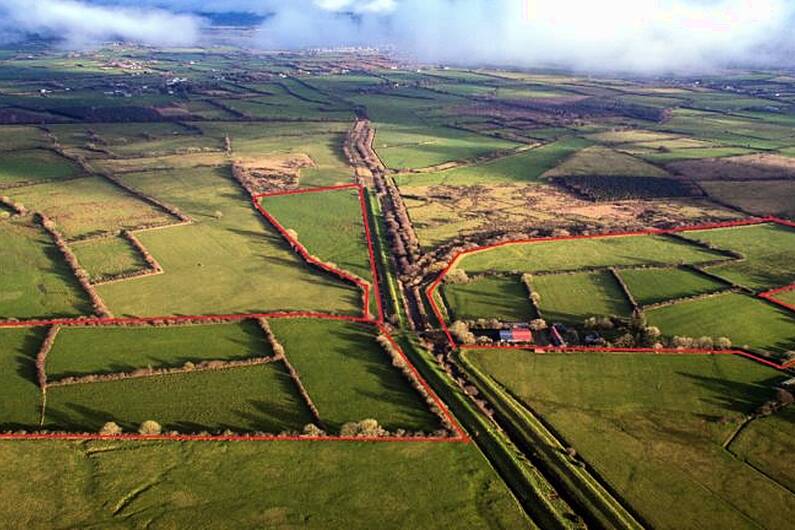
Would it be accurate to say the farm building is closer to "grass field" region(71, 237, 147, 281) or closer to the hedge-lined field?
the hedge-lined field

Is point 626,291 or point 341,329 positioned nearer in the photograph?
point 341,329

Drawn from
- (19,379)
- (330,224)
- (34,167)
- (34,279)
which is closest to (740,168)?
(330,224)

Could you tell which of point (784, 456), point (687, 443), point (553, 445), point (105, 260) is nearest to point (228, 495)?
point (553, 445)

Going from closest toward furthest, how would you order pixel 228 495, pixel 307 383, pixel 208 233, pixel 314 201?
pixel 228 495, pixel 307 383, pixel 208 233, pixel 314 201

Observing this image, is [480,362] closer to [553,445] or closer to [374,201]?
[553,445]

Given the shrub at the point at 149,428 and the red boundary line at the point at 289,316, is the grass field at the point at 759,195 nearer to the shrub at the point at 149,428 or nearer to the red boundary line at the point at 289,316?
the red boundary line at the point at 289,316

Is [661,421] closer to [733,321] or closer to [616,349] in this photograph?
[616,349]

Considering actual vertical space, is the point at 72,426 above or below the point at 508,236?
below
